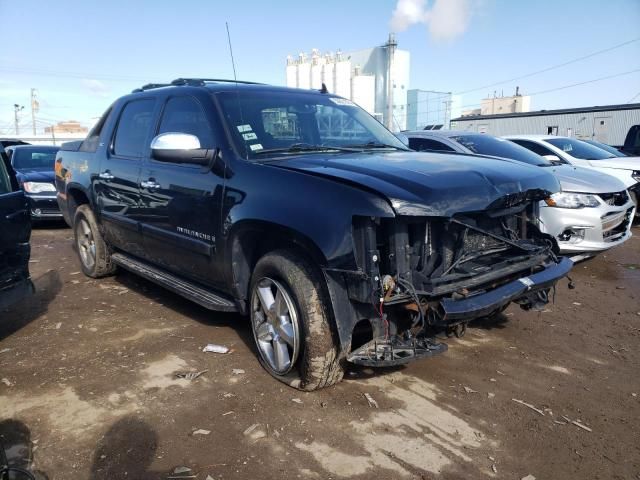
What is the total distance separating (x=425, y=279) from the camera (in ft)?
9.19

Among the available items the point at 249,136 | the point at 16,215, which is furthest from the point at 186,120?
the point at 16,215

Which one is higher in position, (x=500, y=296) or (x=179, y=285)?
(x=500, y=296)

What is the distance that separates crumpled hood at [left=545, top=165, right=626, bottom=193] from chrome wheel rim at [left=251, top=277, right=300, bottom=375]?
13.4 ft

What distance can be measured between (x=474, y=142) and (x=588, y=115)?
2701cm

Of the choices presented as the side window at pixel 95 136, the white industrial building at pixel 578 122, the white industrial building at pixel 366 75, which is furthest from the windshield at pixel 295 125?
the white industrial building at pixel 366 75

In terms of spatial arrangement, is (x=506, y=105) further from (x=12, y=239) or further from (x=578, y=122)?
(x=12, y=239)

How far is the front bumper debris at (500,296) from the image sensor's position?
2791 mm

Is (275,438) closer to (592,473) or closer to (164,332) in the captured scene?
(592,473)

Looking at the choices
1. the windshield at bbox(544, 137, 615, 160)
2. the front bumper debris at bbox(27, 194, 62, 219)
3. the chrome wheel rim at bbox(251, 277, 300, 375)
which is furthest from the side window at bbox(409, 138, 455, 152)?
the front bumper debris at bbox(27, 194, 62, 219)

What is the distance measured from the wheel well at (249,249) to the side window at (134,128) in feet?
5.47

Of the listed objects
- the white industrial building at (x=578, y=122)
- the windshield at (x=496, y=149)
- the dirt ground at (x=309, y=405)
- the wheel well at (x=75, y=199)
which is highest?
the white industrial building at (x=578, y=122)

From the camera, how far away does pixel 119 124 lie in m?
5.09

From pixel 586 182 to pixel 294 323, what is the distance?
4.67m

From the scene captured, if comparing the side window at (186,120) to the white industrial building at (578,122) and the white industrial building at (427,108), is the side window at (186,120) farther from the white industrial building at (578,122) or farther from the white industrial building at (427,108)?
the white industrial building at (427,108)
